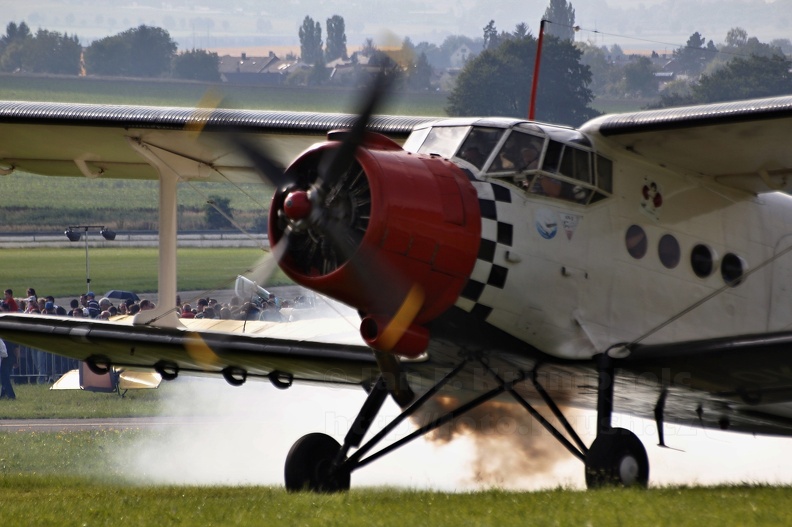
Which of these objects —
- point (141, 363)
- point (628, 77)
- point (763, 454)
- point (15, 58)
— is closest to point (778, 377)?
point (763, 454)

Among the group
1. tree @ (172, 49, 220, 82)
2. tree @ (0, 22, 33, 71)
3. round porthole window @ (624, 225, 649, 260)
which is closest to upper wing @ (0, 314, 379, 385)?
round porthole window @ (624, 225, 649, 260)

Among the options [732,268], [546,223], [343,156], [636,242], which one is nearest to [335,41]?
[732,268]

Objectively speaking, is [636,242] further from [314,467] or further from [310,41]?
[310,41]

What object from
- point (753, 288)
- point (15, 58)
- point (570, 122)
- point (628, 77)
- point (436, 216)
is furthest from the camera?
point (15, 58)

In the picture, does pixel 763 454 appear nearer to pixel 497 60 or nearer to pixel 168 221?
pixel 168 221

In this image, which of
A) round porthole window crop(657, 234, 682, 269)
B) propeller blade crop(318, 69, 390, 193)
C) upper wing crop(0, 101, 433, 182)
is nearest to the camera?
propeller blade crop(318, 69, 390, 193)

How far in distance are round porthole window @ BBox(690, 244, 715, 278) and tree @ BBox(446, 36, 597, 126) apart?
50617 millimetres

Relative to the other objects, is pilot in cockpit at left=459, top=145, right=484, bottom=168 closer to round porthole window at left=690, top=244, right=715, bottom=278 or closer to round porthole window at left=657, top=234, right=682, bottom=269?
round porthole window at left=657, top=234, right=682, bottom=269

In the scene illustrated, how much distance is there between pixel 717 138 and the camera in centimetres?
1079

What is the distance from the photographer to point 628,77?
91688 millimetres

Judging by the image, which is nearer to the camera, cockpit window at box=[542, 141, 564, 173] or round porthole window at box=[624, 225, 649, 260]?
cockpit window at box=[542, 141, 564, 173]

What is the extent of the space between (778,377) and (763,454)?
5543mm

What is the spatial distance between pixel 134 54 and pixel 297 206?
8918 centimetres

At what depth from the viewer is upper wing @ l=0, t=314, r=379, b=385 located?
40.1 feet
